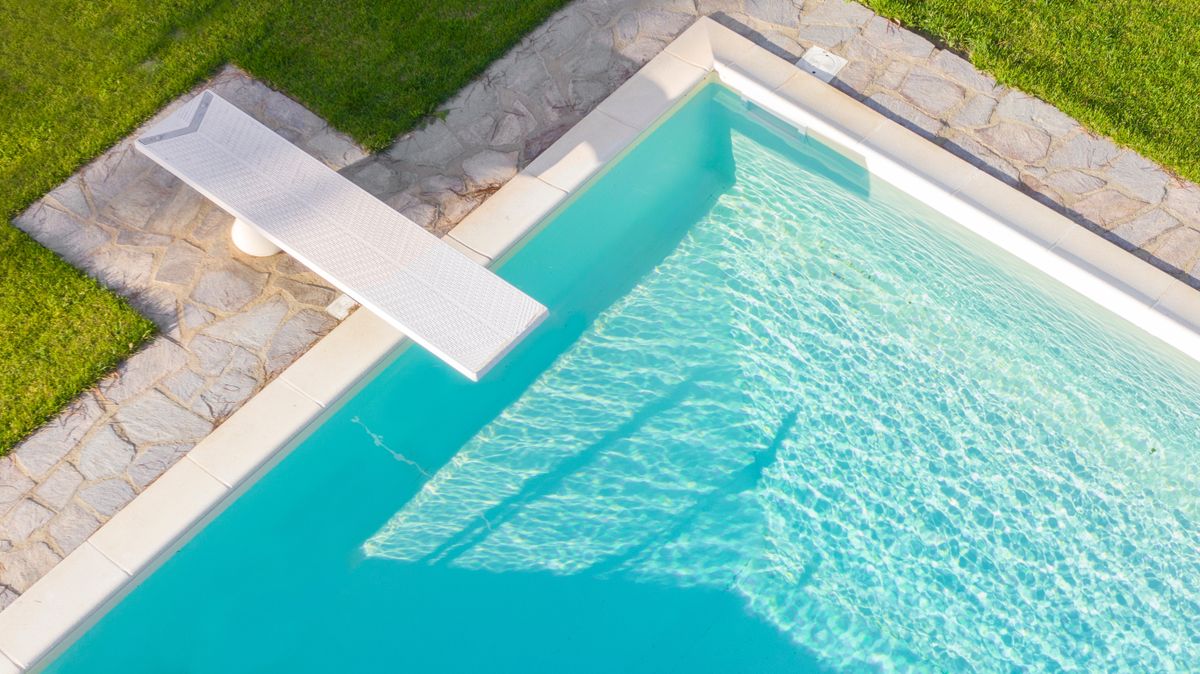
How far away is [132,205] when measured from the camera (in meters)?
7.06

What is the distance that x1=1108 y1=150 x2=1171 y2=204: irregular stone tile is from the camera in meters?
7.03

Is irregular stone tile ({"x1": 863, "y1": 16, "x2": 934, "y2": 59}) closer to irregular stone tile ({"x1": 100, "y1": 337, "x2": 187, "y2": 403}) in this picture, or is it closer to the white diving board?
the white diving board

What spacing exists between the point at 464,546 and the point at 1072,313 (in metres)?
3.78

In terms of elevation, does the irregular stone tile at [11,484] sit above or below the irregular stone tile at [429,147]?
below

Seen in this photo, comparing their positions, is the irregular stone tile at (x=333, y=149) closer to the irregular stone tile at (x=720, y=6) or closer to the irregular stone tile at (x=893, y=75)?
the irregular stone tile at (x=720, y=6)

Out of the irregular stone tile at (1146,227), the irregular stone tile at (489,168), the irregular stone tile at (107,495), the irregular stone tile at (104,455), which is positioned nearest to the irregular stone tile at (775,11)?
the irregular stone tile at (489,168)

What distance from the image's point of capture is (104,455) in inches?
244

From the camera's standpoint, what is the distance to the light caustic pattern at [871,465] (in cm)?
612

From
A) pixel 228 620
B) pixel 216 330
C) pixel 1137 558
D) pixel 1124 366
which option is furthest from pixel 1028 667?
pixel 216 330

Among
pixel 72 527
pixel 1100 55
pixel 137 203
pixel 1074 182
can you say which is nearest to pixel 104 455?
pixel 72 527

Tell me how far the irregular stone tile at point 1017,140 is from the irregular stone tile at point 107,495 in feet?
18.0

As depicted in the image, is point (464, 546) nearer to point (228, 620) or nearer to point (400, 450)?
point (400, 450)

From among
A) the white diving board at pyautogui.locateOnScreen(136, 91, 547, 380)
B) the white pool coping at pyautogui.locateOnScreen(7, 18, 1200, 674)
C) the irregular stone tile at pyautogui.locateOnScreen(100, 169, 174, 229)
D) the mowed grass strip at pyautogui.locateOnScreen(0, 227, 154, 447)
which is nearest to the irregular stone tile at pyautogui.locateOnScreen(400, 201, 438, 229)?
the white pool coping at pyautogui.locateOnScreen(7, 18, 1200, 674)

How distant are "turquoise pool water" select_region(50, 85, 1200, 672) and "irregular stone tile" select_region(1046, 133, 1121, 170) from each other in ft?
2.64
